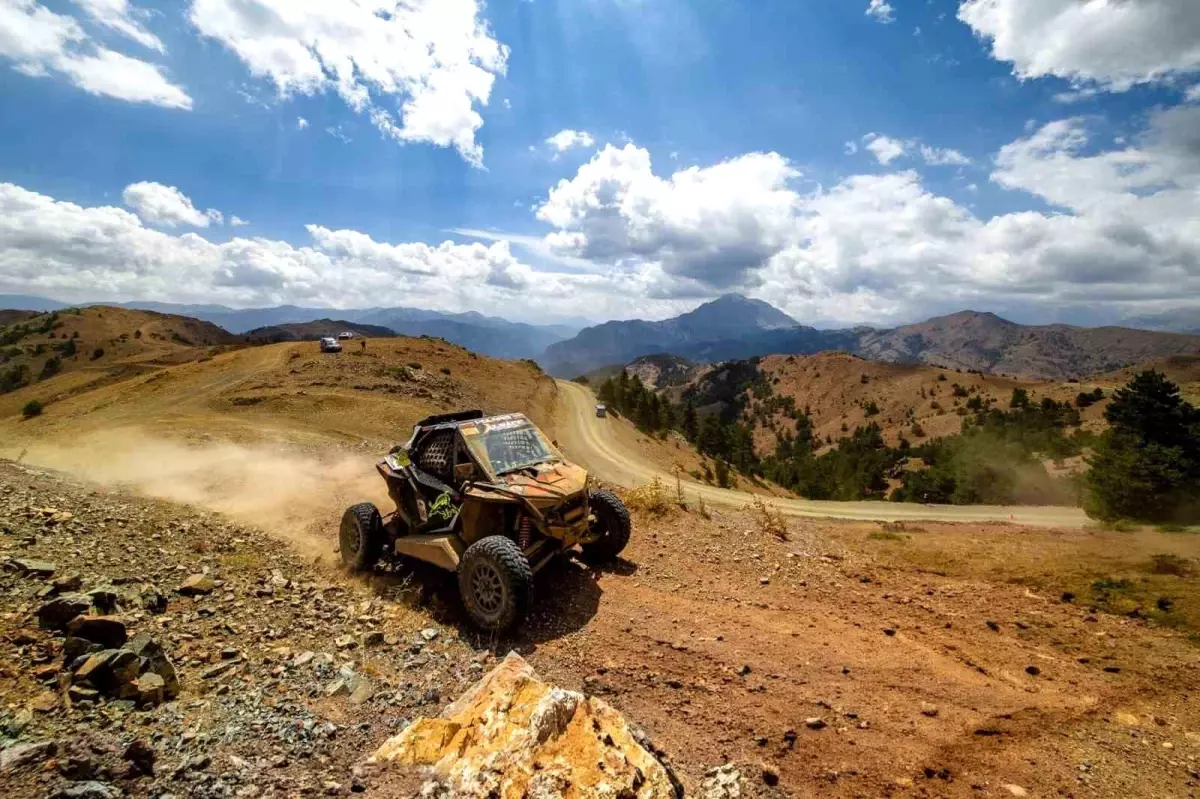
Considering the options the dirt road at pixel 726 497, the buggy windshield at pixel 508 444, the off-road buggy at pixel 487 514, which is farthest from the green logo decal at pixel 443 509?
the dirt road at pixel 726 497

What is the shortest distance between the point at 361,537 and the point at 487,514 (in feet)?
9.38

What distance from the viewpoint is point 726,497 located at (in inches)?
1119

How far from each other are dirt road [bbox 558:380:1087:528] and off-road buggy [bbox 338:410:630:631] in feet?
45.3

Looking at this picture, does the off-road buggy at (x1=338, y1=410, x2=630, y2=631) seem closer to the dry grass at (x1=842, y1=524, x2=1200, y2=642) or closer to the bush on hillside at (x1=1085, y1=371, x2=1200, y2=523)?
the dry grass at (x1=842, y1=524, x2=1200, y2=642)

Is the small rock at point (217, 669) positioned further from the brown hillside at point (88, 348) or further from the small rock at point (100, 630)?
the brown hillside at point (88, 348)

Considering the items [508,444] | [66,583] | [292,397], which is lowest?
[292,397]

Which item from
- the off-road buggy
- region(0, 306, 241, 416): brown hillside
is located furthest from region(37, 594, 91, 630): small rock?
region(0, 306, 241, 416): brown hillside

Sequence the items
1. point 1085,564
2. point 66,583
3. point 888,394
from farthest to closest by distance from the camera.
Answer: point 888,394
point 1085,564
point 66,583

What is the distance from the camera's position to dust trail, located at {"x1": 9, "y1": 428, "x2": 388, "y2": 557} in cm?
1179

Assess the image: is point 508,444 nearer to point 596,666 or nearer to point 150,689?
point 596,666

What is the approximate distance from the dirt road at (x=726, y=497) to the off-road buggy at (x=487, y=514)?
45.3 feet

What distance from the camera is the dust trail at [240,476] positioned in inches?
464

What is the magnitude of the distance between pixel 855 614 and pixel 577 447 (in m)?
34.7

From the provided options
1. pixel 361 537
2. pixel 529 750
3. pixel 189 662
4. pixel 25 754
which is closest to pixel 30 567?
pixel 189 662
